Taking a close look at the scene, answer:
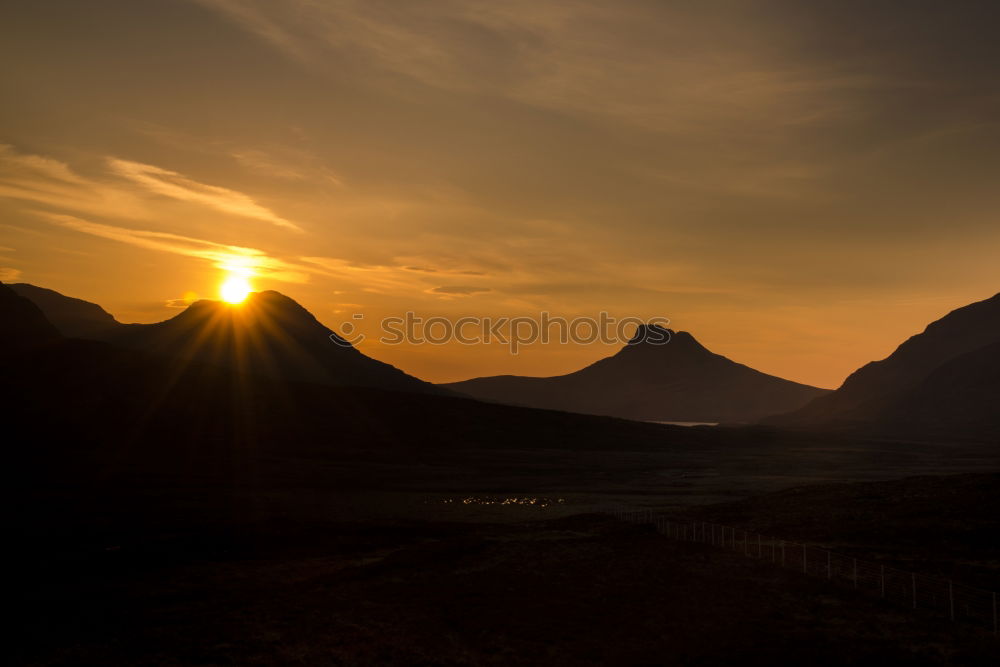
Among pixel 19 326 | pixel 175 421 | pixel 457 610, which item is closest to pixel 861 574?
pixel 457 610

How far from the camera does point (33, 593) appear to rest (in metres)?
41.3

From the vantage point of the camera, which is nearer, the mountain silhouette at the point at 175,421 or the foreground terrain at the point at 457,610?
the foreground terrain at the point at 457,610

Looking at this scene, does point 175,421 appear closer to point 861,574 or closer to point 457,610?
point 457,610

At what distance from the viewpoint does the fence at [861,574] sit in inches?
1421

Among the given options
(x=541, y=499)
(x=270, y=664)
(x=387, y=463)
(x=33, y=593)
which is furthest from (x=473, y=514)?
(x=387, y=463)

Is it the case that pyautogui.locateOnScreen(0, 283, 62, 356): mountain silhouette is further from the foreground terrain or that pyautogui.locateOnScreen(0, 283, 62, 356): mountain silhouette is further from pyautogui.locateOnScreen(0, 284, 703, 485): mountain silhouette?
the foreground terrain

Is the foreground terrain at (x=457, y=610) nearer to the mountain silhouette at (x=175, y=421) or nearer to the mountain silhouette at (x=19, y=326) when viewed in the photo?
the mountain silhouette at (x=175, y=421)

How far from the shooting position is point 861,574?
143 feet

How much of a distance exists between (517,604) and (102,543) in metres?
36.2

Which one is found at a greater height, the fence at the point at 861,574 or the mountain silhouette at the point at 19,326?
the mountain silhouette at the point at 19,326

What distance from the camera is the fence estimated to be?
118 ft

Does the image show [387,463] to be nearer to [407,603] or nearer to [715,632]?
[407,603]

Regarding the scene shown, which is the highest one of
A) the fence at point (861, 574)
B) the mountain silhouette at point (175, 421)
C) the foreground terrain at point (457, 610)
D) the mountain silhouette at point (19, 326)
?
the mountain silhouette at point (19, 326)

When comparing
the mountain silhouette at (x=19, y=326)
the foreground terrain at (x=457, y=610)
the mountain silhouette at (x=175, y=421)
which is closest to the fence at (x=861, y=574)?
the foreground terrain at (x=457, y=610)
